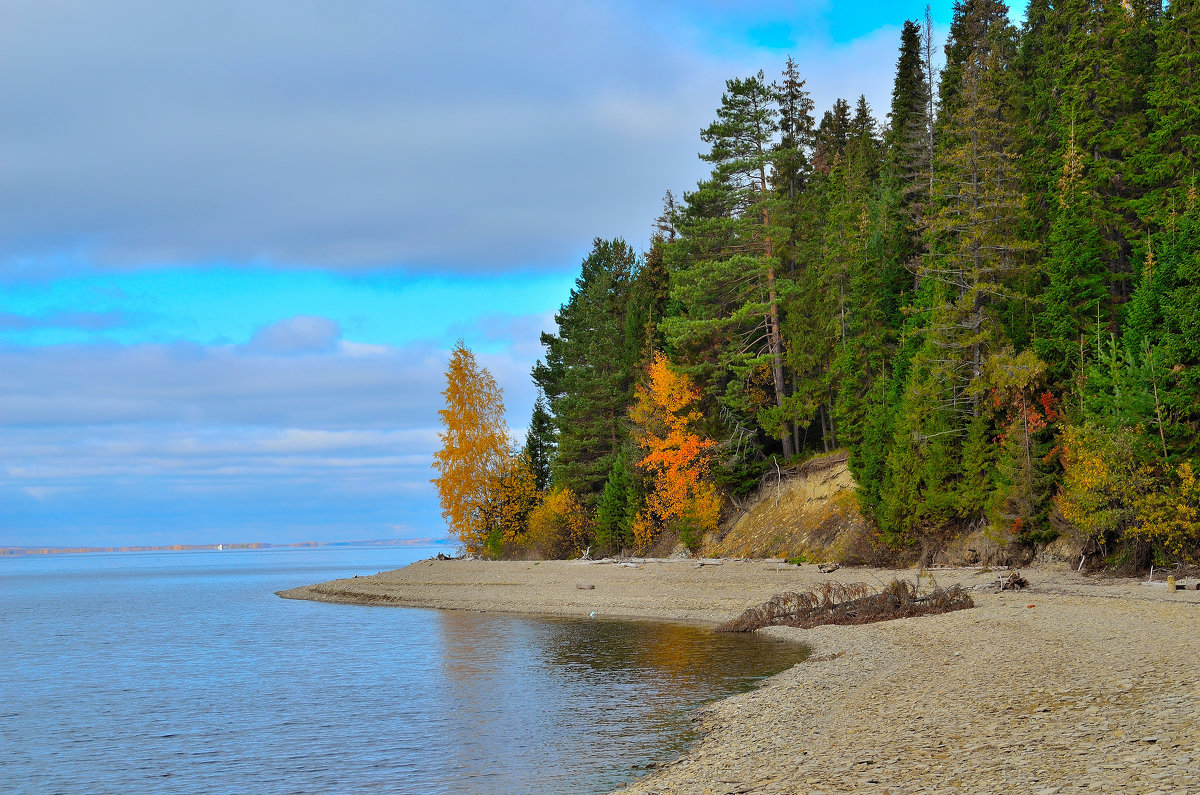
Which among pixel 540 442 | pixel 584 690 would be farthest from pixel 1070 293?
pixel 540 442

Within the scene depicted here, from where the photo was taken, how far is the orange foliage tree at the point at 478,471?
5772 centimetres

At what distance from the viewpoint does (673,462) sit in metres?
48.5

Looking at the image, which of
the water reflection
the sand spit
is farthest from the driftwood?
the water reflection

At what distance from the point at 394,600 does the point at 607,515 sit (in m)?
13.8

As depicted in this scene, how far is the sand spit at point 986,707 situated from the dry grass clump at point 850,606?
93 centimetres

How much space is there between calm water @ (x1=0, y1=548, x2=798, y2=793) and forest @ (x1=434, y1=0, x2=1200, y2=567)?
13549 mm

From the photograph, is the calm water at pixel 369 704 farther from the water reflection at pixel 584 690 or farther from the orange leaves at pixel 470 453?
the orange leaves at pixel 470 453

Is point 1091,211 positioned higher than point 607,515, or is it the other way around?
point 1091,211

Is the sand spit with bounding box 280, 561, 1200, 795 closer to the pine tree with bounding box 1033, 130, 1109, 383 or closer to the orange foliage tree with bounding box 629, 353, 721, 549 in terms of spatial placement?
the pine tree with bounding box 1033, 130, 1109, 383

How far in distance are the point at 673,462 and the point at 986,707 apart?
3560 cm

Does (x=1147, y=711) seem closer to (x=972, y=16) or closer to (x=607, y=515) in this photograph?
(x=607, y=515)

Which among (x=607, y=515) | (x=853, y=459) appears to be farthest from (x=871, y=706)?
(x=607, y=515)

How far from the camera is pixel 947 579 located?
103ft

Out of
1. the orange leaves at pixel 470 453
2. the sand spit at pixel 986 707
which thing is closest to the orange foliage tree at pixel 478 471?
the orange leaves at pixel 470 453
